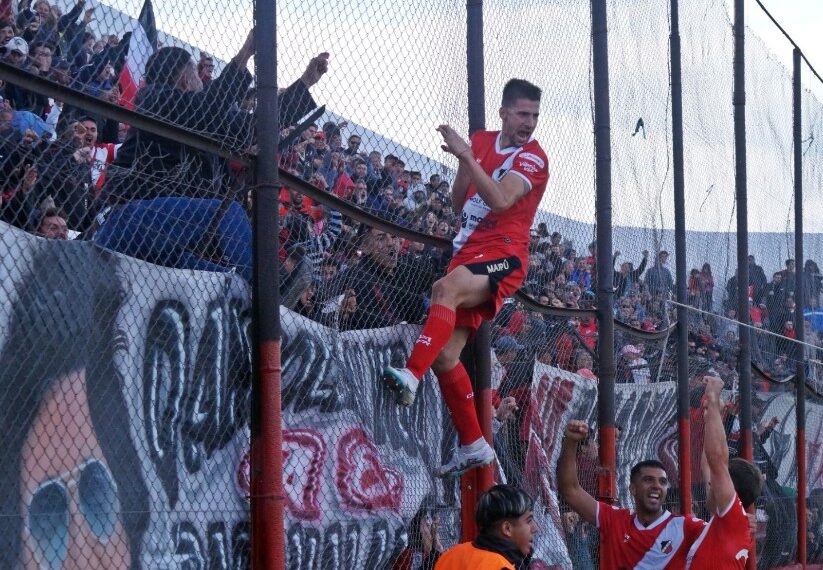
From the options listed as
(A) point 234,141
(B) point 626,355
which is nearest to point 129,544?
(A) point 234,141

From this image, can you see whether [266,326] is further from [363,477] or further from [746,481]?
[746,481]

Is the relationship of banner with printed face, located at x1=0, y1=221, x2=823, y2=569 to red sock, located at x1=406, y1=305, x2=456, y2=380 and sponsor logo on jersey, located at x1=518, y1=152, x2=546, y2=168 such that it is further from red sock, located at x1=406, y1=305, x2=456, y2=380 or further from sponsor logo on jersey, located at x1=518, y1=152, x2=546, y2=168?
sponsor logo on jersey, located at x1=518, y1=152, x2=546, y2=168

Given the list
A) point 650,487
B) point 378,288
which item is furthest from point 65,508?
point 650,487

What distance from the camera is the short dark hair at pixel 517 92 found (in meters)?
6.52

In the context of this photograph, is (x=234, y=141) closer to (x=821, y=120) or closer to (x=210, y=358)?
(x=210, y=358)

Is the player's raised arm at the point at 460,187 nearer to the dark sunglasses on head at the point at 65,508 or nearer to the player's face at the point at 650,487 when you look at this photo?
the player's face at the point at 650,487

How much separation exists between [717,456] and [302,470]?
1805mm

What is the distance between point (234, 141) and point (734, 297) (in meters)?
7.53

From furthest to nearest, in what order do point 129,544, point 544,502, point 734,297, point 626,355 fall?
1. point 734,297
2. point 626,355
3. point 544,502
4. point 129,544

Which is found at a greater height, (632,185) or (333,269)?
(632,185)

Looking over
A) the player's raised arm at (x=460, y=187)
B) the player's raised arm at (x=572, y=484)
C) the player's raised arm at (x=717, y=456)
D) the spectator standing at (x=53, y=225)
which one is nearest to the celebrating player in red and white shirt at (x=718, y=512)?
the player's raised arm at (x=717, y=456)

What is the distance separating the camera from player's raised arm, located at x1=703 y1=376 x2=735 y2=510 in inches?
222

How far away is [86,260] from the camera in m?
4.57

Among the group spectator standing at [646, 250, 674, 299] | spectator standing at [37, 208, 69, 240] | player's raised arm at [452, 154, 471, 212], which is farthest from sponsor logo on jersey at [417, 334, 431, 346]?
spectator standing at [646, 250, 674, 299]
